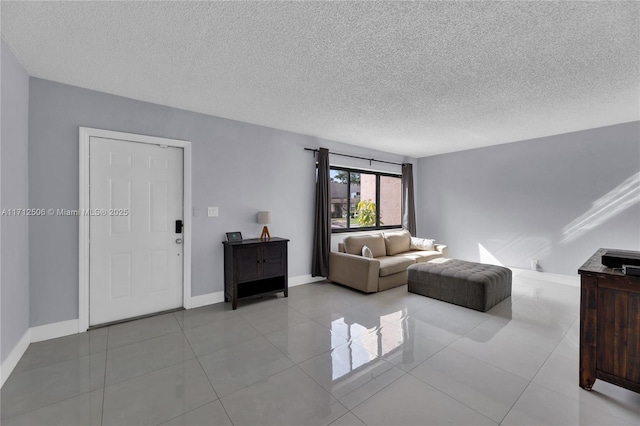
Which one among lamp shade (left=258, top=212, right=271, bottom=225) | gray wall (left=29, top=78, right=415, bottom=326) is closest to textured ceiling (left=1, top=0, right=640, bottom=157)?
gray wall (left=29, top=78, right=415, bottom=326)

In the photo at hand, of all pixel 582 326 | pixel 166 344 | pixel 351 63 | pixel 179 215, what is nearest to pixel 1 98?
pixel 179 215

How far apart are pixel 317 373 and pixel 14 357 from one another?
255 centimetres

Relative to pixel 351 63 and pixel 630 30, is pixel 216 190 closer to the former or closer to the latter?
pixel 351 63

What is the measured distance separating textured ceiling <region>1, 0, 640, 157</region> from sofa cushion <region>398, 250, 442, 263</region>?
8.63ft

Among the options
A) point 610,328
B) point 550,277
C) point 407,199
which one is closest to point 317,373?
point 610,328

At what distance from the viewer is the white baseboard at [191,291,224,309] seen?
3705 millimetres

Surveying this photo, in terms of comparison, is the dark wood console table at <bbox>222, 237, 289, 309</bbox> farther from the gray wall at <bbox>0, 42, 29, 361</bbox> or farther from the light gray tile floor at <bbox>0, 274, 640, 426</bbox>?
the gray wall at <bbox>0, 42, 29, 361</bbox>

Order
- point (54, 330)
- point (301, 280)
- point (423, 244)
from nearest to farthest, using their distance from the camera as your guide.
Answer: point (54, 330) → point (301, 280) → point (423, 244)

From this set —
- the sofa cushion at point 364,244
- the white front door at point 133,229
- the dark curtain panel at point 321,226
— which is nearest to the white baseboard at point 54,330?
the white front door at point 133,229

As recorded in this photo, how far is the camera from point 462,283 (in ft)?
12.4

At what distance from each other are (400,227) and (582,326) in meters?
4.75

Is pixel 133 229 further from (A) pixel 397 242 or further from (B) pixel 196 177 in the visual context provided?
(A) pixel 397 242

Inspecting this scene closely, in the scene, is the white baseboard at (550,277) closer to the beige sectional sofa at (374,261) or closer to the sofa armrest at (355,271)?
the beige sectional sofa at (374,261)

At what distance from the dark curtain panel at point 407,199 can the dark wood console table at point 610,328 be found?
4.51 metres
